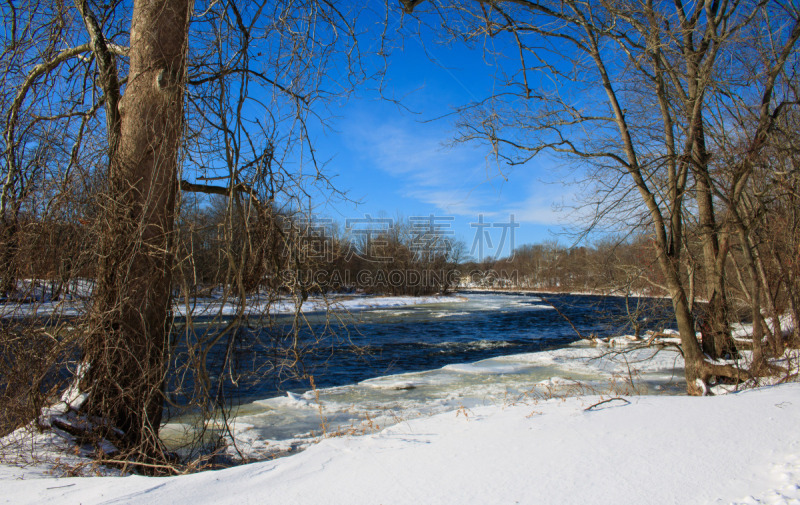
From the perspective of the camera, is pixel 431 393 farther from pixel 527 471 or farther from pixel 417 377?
pixel 527 471

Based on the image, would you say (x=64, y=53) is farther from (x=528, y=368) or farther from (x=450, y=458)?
(x=528, y=368)

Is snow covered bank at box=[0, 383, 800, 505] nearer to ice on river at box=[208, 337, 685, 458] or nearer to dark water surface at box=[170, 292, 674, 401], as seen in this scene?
dark water surface at box=[170, 292, 674, 401]

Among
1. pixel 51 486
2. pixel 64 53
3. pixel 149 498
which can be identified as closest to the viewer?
pixel 149 498

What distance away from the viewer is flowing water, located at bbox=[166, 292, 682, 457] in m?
6.07

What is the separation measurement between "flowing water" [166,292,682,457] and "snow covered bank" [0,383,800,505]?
87cm

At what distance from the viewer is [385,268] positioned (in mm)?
56438

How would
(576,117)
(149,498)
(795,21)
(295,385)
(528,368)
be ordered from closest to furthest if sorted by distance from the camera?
(149,498) < (795,21) < (576,117) < (295,385) < (528,368)

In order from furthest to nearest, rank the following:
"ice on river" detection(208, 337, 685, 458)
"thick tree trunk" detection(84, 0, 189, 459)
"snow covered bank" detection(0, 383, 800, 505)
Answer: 1. "ice on river" detection(208, 337, 685, 458)
2. "thick tree trunk" detection(84, 0, 189, 459)
3. "snow covered bank" detection(0, 383, 800, 505)

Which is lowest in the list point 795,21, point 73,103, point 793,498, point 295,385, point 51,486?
point 295,385

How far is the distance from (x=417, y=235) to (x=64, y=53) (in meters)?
57.6

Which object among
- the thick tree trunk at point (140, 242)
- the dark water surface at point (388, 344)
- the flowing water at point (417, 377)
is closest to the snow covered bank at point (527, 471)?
the thick tree trunk at point (140, 242)

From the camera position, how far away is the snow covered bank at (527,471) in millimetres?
2156

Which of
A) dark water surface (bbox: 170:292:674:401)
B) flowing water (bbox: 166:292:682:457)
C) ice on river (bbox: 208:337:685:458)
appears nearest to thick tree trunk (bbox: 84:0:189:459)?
dark water surface (bbox: 170:292:674:401)

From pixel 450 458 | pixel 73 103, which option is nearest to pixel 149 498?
pixel 450 458
